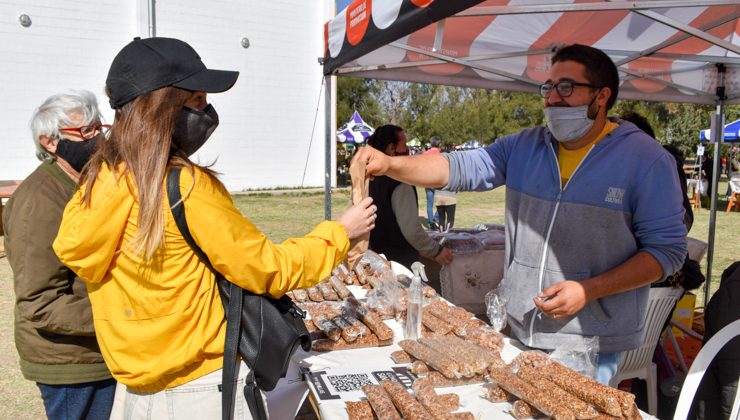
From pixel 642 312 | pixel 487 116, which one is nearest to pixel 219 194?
pixel 642 312

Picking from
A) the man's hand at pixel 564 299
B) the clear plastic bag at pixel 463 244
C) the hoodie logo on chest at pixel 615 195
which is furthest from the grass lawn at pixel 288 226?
the hoodie logo on chest at pixel 615 195

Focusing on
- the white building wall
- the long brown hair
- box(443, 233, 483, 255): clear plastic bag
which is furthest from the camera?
the white building wall

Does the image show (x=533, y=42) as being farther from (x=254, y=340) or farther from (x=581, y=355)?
(x=254, y=340)

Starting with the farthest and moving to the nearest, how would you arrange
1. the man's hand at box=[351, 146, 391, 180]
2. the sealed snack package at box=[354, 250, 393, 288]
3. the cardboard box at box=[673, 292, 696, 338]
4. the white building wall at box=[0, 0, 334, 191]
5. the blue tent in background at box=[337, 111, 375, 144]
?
the blue tent in background at box=[337, 111, 375, 144]
the white building wall at box=[0, 0, 334, 191]
the cardboard box at box=[673, 292, 696, 338]
the sealed snack package at box=[354, 250, 393, 288]
the man's hand at box=[351, 146, 391, 180]

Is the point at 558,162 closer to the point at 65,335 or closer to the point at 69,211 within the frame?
the point at 69,211

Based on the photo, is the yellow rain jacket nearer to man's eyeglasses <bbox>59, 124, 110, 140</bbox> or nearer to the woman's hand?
the woman's hand

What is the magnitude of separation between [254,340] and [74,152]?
1.35m

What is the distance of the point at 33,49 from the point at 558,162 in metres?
18.7

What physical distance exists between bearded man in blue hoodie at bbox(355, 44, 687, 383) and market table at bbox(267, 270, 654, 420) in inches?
14.2

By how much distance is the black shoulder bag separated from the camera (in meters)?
1.63

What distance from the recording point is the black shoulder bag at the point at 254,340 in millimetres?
1631

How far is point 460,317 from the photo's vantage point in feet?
9.13

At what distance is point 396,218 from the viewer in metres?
4.40

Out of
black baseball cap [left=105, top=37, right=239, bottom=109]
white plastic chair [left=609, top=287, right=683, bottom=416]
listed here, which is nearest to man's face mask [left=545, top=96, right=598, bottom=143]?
black baseball cap [left=105, top=37, right=239, bottom=109]
